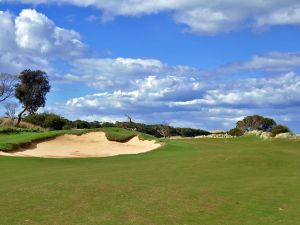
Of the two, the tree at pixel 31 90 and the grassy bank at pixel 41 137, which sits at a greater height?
the tree at pixel 31 90

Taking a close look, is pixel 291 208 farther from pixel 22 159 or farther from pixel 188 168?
pixel 22 159

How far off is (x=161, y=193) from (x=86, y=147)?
2724 centimetres

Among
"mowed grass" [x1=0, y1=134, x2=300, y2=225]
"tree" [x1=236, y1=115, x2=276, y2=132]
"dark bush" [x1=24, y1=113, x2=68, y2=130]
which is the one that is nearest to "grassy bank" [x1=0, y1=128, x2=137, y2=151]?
Answer: "mowed grass" [x1=0, y1=134, x2=300, y2=225]

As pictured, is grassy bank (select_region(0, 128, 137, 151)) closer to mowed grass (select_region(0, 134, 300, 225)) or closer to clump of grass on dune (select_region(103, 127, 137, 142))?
clump of grass on dune (select_region(103, 127, 137, 142))

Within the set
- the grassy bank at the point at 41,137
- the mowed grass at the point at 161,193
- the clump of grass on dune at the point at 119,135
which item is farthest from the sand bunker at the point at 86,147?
the mowed grass at the point at 161,193

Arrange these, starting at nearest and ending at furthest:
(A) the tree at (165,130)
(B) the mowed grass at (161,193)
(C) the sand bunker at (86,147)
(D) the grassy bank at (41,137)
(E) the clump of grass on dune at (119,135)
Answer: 1. (B) the mowed grass at (161,193)
2. (C) the sand bunker at (86,147)
3. (D) the grassy bank at (41,137)
4. (E) the clump of grass on dune at (119,135)
5. (A) the tree at (165,130)

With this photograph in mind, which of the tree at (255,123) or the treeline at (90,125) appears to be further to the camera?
the tree at (255,123)

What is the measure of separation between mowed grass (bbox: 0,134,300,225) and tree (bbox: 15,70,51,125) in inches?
2100

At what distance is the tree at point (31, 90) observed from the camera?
82.6m

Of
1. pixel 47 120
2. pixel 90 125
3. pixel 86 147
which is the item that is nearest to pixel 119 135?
pixel 86 147

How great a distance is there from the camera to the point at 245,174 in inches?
1025

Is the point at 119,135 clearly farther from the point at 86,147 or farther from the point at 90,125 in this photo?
the point at 90,125

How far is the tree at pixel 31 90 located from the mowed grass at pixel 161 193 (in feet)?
175

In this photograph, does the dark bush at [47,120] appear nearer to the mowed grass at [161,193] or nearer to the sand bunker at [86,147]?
the sand bunker at [86,147]
